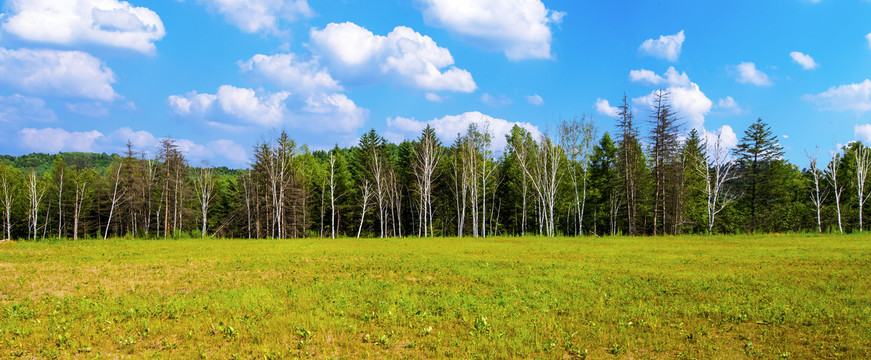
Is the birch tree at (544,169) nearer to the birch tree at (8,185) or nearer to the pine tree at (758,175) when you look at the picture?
the pine tree at (758,175)

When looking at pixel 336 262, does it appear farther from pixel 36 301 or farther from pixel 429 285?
pixel 36 301

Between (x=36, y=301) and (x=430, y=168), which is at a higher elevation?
(x=430, y=168)

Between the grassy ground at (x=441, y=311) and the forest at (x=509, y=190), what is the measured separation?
29526 mm

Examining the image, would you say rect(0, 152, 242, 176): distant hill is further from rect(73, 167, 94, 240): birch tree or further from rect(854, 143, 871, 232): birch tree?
rect(854, 143, 871, 232): birch tree

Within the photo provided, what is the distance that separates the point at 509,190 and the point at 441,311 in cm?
5056

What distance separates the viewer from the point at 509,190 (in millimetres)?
60656

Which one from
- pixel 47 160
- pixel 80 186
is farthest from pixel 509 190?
pixel 47 160

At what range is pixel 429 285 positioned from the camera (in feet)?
49.0

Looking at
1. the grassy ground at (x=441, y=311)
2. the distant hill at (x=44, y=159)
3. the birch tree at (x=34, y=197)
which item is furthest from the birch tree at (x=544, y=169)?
the distant hill at (x=44, y=159)

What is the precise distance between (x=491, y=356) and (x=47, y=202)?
295 feet

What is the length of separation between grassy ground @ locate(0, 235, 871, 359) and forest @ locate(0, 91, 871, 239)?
96.9 ft

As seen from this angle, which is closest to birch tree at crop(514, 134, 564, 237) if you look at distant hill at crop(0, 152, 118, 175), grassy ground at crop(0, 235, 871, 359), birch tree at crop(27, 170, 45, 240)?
grassy ground at crop(0, 235, 871, 359)

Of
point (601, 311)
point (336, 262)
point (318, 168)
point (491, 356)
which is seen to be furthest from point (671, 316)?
point (318, 168)

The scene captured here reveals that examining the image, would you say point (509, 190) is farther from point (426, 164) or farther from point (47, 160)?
point (47, 160)
